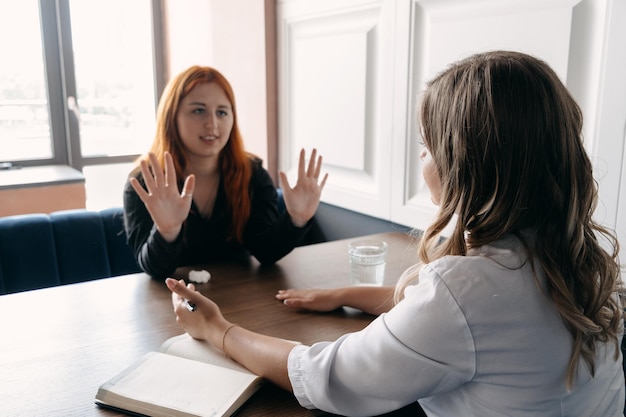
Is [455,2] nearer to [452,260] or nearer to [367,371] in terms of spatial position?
[452,260]

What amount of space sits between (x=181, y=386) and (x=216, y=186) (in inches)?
36.8

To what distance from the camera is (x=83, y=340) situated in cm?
102

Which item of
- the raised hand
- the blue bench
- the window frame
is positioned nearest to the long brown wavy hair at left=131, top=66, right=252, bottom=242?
the raised hand

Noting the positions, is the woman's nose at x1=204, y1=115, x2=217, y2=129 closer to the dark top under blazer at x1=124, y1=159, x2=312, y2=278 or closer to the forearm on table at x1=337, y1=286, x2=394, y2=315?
the dark top under blazer at x1=124, y1=159, x2=312, y2=278

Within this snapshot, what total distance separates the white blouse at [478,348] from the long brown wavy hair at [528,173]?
24 millimetres

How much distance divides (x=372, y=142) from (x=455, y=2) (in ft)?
1.76

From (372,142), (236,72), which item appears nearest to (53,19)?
(236,72)

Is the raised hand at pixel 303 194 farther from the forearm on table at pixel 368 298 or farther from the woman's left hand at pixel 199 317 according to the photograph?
the woman's left hand at pixel 199 317

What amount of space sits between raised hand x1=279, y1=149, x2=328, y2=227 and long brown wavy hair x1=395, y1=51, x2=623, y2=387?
0.78 metres

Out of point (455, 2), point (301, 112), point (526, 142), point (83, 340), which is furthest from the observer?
point (301, 112)

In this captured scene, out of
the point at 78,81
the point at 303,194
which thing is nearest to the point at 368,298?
the point at 303,194

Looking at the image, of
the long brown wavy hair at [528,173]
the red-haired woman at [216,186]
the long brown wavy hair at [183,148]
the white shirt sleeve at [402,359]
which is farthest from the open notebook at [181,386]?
the long brown wavy hair at [183,148]

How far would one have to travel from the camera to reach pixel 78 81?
9.58 ft

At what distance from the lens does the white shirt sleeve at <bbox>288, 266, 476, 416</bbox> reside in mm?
674
